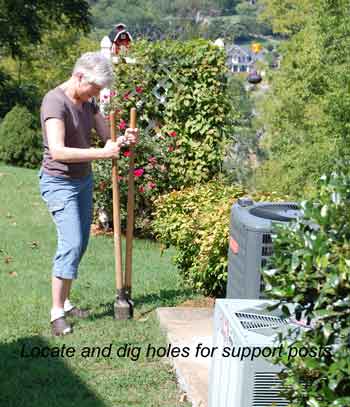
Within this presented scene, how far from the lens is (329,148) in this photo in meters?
22.2

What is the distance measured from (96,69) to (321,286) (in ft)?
9.44

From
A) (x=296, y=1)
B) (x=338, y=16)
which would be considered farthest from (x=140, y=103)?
(x=296, y=1)

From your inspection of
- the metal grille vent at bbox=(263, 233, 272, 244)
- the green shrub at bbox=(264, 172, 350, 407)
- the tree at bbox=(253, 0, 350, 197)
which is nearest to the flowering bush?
the metal grille vent at bbox=(263, 233, 272, 244)

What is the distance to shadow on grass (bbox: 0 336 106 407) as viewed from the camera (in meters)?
4.12

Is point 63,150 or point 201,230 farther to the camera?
point 201,230

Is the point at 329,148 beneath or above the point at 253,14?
beneath

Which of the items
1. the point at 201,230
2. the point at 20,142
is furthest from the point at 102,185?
the point at 20,142

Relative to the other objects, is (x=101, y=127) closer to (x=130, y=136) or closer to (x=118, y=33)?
(x=130, y=136)

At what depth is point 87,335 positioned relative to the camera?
5.07 m

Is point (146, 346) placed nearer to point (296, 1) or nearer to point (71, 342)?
point (71, 342)

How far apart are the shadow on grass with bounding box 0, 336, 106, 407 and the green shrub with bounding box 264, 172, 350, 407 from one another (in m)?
1.86

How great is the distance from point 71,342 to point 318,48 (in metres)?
21.5

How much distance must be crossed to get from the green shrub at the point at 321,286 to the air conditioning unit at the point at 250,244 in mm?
1581

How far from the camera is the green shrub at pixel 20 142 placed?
18.0 meters
